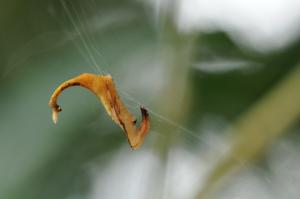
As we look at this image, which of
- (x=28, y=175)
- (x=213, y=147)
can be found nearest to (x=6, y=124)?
(x=28, y=175)

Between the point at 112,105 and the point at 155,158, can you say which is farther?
the point at 155,158

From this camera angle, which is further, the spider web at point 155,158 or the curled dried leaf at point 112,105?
the spider web at point 155,158

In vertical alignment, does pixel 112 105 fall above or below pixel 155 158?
above

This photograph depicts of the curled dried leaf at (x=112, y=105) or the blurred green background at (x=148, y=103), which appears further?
the blurred green background at (x=148, y=103)

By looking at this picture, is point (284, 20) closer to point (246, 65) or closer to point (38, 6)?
point (246, 65)

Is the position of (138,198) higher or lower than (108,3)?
lower

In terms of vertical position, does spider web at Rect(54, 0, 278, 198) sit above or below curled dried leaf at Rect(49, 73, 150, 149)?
below

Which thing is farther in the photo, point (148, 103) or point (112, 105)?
point (148, 103)

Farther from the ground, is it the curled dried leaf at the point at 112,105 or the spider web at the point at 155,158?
the curled dried leaf at the point at 112,105
